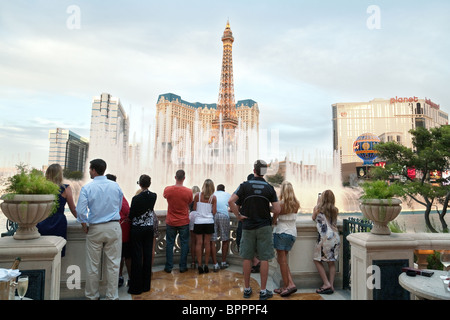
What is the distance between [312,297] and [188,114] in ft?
355

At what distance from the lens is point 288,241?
14.5 ft

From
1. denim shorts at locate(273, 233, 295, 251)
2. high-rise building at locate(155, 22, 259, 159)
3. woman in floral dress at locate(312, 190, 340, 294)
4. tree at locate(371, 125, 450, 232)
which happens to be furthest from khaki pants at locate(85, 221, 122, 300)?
high-rise building at locate(155, 22, 259, 159)

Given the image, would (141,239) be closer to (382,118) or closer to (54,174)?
(54,174)

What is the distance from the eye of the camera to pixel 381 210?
135 inches

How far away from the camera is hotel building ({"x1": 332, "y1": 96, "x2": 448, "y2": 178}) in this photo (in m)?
105

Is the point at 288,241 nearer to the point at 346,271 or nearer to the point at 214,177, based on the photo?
the point at 346,271

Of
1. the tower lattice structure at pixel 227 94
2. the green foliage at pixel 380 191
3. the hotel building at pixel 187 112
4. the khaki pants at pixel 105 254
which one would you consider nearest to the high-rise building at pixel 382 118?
the hotel building at pixel 187 112

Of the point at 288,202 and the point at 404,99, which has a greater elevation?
the point at 404,99

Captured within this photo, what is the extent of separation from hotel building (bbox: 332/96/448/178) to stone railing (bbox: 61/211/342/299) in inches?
4203

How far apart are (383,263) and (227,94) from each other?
7580 centimetres

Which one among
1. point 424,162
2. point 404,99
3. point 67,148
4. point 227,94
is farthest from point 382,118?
point 67,148

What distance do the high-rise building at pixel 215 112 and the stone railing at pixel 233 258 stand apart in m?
48.2

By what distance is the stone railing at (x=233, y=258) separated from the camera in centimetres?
428
